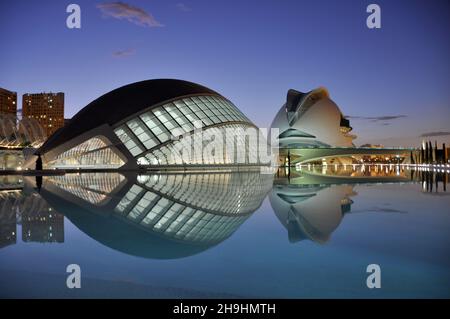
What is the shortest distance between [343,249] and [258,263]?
160cm

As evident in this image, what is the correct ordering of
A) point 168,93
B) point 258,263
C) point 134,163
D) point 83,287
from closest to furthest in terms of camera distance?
point 83,287, point 258,263, point 134,163, point 168,93

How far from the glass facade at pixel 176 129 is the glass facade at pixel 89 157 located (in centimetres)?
355

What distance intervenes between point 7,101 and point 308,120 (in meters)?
90.8

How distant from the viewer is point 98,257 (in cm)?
568

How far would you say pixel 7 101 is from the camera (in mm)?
114062

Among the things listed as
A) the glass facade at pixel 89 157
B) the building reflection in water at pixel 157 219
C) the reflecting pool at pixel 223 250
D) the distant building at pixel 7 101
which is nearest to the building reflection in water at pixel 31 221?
the reflecting pool at pixel 223 250

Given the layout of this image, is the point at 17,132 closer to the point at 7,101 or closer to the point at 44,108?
the point at 7,101

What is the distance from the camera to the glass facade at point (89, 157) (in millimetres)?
35312

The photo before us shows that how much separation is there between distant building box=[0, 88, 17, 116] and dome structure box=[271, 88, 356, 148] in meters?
80.5

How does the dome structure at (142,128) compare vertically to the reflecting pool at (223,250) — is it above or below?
above

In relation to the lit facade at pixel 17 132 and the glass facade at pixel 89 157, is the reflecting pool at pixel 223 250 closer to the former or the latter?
the glass facade at pixel 89 157
